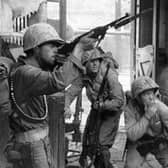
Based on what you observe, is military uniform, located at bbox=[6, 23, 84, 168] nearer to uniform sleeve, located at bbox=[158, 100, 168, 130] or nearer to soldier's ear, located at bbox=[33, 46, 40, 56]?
soldier's ear, located at bbox=[33, 46, 40, 56]

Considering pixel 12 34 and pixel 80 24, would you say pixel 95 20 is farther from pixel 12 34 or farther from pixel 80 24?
pixel 12 34

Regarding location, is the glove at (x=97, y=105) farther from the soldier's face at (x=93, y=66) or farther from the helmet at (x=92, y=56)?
the helmet at (x=92, y=56)

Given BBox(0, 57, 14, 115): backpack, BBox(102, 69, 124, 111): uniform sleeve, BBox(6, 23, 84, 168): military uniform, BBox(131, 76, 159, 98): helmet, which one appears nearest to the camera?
BBox(6, 23, 84, 168): military uniform

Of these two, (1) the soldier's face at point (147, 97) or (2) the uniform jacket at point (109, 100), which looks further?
(2) the uniform jacket at point (109, 100)

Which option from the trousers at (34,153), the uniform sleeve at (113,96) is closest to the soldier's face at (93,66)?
the uniform sleeve at (113,96)

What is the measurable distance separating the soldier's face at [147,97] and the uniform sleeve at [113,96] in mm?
674

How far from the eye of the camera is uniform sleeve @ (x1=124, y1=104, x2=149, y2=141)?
15.1 feet

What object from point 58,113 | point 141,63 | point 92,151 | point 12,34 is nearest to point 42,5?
point 12,34

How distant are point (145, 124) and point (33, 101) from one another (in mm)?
1462

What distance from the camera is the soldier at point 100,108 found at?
5.41m

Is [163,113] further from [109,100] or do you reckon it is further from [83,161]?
[83,161]

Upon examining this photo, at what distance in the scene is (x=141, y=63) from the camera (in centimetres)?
781

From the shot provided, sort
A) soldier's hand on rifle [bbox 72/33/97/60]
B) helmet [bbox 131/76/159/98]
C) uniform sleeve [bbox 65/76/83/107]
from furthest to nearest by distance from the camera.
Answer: uniform sleeve [bbox 65/76/83/107], helmet [bbox 131/76/159/98], soldier's hand on rifle [bbox 72/33/97/60]

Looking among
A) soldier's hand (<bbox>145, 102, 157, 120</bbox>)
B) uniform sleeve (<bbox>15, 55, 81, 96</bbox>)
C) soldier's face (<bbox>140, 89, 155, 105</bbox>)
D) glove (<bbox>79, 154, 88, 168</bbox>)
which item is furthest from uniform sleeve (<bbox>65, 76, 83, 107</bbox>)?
uniform sleeve (<bbox>15, 55, 81, 96</bbox>)
